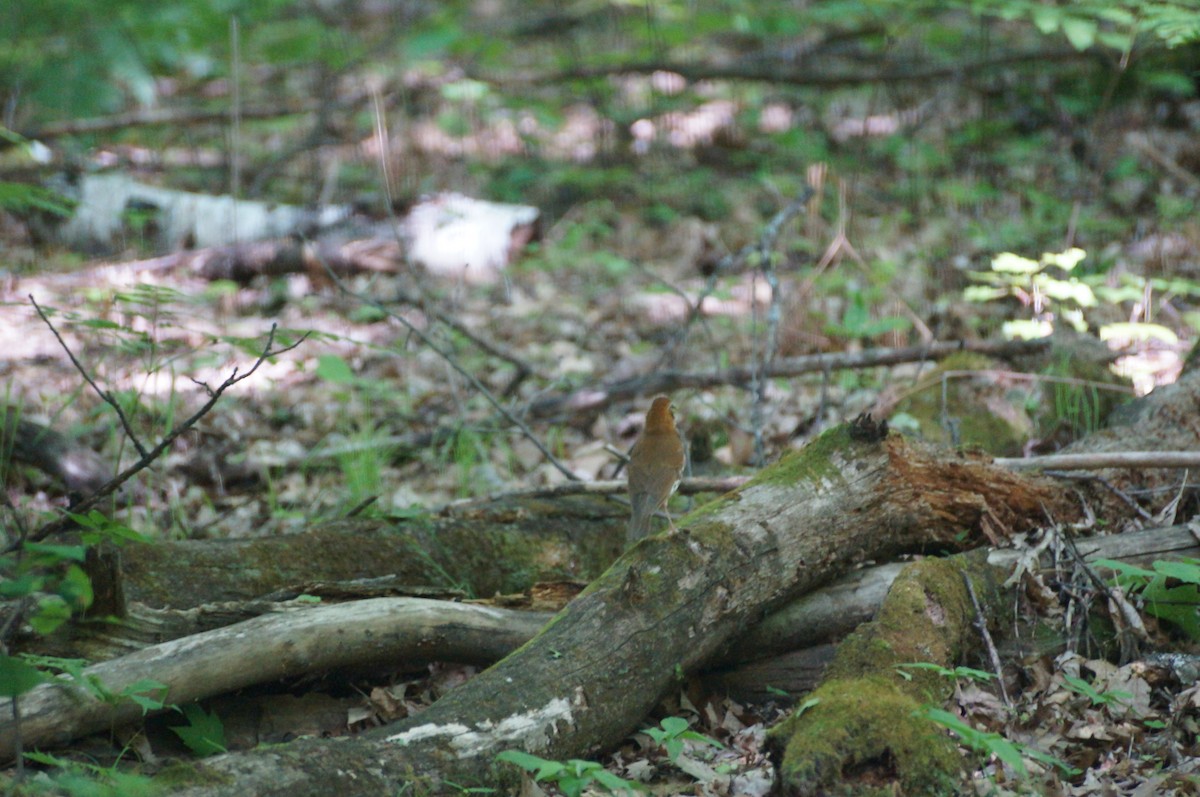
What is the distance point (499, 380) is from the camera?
709cm

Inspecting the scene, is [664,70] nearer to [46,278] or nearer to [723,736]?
[46,278]

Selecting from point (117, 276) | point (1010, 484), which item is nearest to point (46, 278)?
point (117, 276)

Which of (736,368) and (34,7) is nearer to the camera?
(736,368)

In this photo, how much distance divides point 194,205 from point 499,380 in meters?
4.17

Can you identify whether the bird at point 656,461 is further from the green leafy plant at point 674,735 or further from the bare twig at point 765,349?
the bare twig at point 765,349

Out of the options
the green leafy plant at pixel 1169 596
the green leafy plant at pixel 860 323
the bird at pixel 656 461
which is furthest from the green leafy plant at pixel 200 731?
the green leafy plant at pixel 860 323

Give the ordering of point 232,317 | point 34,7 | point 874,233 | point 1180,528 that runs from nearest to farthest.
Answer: point 1180,528, point 34,7, point 232,317, point 874,233

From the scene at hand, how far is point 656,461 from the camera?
343 cm

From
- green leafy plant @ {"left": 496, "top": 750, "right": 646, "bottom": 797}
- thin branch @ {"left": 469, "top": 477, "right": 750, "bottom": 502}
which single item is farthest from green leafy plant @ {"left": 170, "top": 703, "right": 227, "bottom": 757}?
thin branch @ {"left": 469, "top": 477, "right": 750, "bottom": 502}

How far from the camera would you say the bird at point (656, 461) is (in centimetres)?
341

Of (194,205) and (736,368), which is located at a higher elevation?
(194,205)

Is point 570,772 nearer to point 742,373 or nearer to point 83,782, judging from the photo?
point 83,782

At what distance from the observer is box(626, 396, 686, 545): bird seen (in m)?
3.41

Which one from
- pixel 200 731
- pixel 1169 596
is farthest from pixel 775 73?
pixel 200 731
